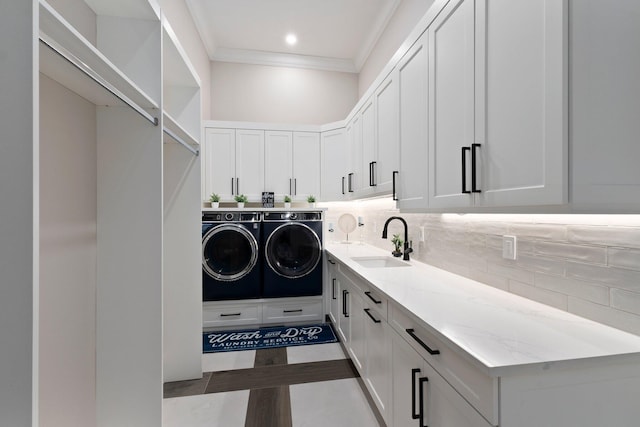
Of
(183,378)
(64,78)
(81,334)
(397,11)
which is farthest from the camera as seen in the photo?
(397,11)

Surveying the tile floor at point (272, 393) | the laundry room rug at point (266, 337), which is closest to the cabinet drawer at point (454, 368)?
the tile floor at point (272, 393)

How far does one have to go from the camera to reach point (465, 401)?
92 cm

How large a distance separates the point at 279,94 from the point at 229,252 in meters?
2.21

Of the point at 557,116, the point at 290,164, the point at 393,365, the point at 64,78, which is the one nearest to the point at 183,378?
the point at 393,365

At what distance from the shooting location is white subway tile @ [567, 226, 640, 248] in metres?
0.96

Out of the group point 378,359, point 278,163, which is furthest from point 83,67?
point 278,163

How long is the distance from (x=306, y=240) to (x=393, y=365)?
193 cm

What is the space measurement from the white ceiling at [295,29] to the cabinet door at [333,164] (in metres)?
1.13

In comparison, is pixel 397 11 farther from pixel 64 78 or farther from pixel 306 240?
pixel 64 78

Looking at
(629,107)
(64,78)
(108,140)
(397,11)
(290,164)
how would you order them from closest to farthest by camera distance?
(629,107)
(64,78)
(108,140)
(397,11)
(290,164)

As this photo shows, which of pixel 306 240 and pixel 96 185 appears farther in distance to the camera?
pixel 306 240

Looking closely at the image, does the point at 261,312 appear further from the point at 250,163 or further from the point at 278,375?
the point at 250,163

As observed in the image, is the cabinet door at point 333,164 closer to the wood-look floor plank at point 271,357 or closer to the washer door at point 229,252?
the washer door at point 229,252

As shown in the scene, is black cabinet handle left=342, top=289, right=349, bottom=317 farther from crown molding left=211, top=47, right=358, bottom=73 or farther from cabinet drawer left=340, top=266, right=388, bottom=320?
crown molding left=211, top=47, right=358, bottom=73
